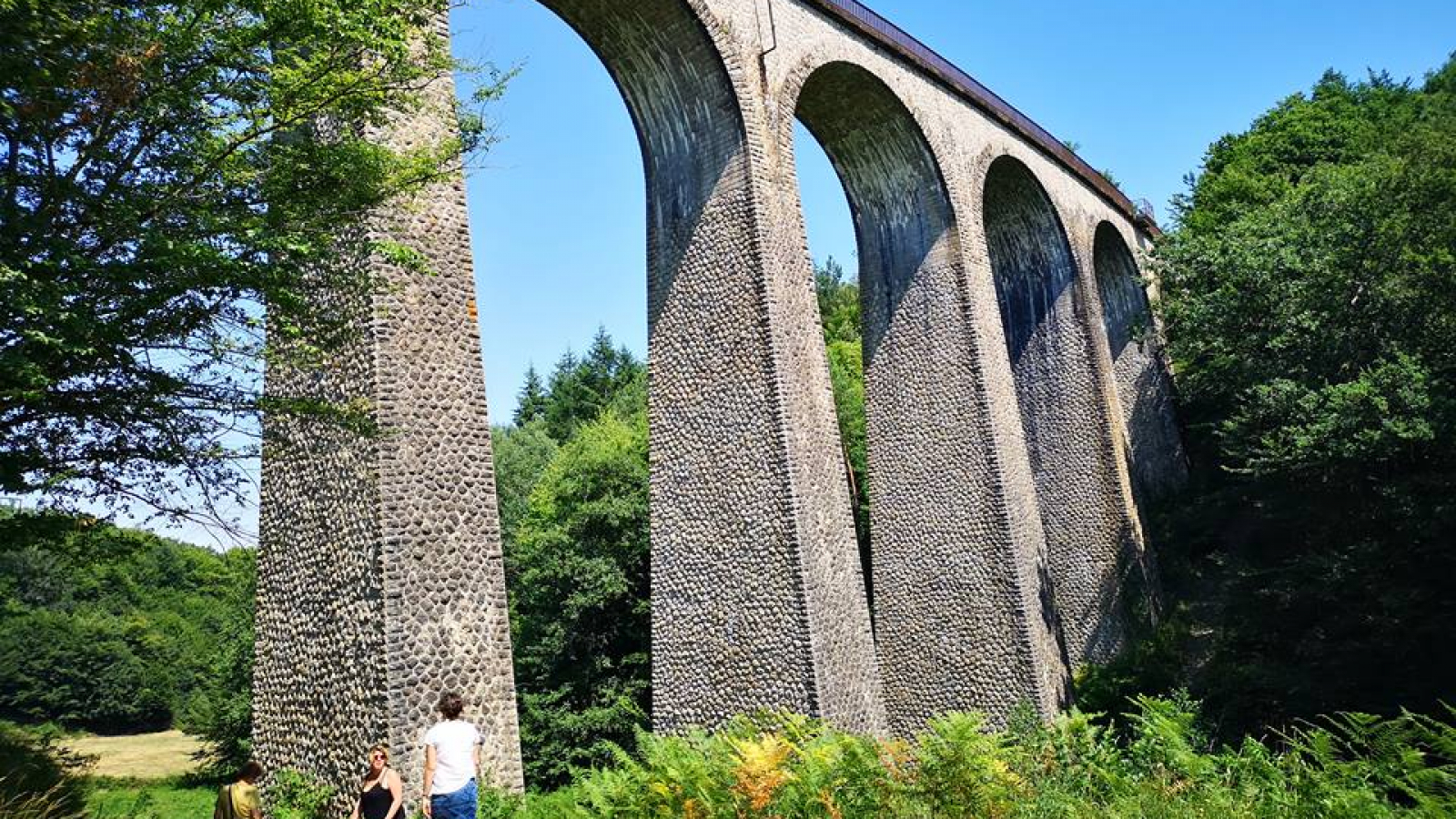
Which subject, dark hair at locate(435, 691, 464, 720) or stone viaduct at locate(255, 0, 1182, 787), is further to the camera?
stone viaduct at locate(255, 0, 1182, 787)

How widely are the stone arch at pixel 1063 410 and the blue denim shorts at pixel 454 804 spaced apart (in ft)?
50.3

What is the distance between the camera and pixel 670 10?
13.2 metres

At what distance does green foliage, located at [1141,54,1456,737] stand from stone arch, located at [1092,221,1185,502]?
4093mm

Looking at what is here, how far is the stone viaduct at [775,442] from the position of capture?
27.7 ft

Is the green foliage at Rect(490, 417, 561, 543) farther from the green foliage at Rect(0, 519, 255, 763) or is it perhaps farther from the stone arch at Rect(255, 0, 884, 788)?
the stone arch at Rect(255, 0, 884, 788)

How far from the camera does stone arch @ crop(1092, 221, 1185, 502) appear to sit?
24.6 metres

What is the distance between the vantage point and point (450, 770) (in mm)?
6098

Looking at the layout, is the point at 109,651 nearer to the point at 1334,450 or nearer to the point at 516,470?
the point at 516,470

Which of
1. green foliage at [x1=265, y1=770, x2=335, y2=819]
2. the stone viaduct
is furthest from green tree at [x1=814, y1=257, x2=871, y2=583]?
green foliage at [x1=265, y1=770, x2=335, y2=819]

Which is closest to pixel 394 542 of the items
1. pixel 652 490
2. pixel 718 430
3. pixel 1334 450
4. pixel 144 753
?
pixel 718 430

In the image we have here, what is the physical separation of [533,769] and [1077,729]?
13929 mm

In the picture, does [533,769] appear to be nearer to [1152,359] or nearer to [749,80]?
[749,80]

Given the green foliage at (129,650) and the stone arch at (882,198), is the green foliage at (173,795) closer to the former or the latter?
the green foliage at (129,650)

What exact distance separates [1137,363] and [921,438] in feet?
41.8
